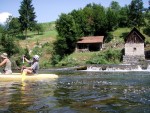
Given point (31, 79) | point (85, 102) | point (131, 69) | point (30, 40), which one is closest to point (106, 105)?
point (85, 102)

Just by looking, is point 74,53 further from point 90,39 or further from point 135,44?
point 135,44

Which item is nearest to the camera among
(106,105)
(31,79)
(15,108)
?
(15,108)

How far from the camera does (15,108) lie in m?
10.2

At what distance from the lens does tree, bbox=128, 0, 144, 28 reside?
255 feet

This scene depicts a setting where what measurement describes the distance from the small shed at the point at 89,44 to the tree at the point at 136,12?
1202cm

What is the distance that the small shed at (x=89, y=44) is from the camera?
7071 centimetres

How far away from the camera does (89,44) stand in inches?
2874

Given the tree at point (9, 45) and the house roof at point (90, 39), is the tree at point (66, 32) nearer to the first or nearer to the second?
the house roof at point (90, 39)

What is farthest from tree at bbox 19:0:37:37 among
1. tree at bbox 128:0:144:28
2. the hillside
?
tree at bbox 128:0:144:28

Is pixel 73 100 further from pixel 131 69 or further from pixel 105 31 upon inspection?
pixel 105 31

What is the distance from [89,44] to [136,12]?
1634cm

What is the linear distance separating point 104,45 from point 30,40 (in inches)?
949

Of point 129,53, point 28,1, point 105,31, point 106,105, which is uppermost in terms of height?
point 28,1

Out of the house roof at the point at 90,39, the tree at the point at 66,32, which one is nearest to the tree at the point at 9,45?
the tree at the point at 66,32
